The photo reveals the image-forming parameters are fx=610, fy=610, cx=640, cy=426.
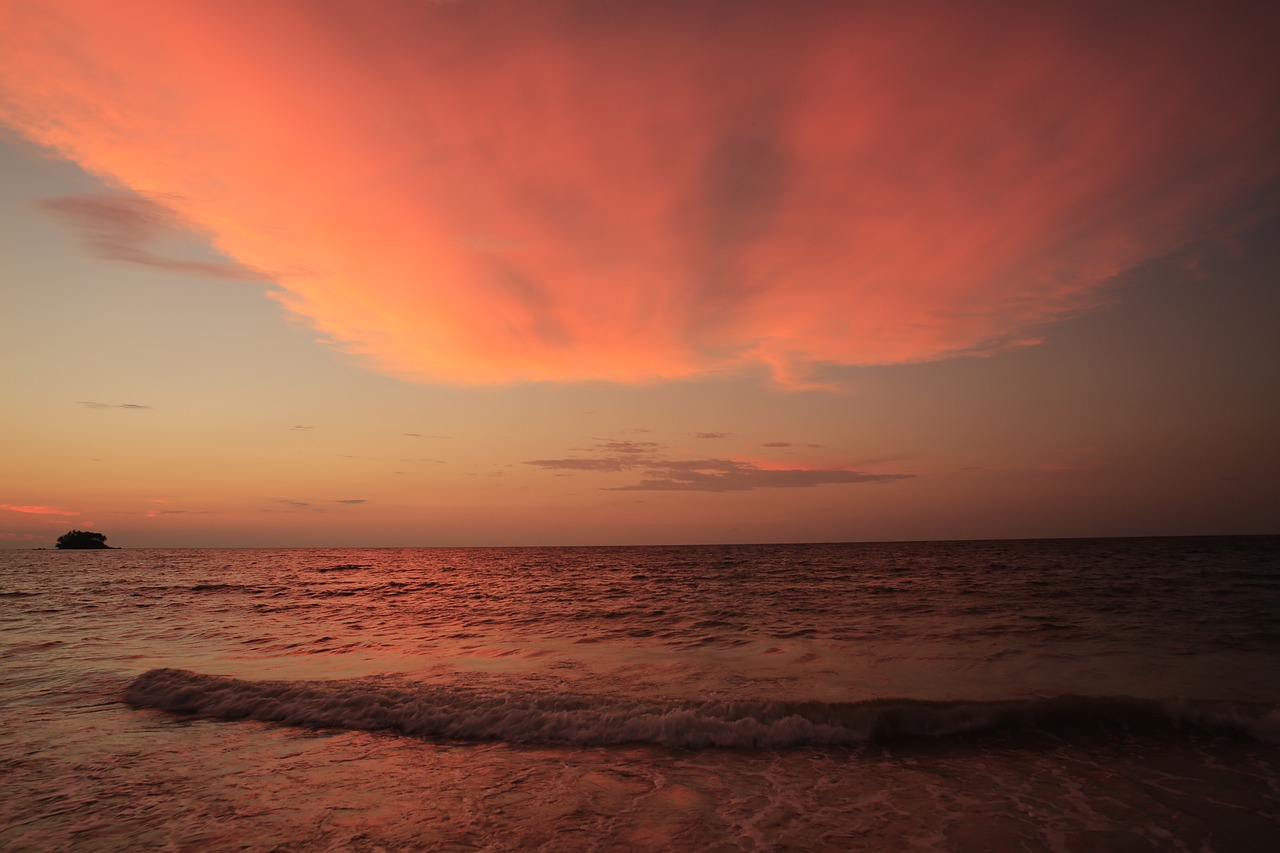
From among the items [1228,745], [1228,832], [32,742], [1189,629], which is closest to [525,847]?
[1228,832]

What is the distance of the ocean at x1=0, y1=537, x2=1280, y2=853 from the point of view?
7.57m

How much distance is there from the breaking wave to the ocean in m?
0.06

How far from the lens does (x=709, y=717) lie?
1166cm

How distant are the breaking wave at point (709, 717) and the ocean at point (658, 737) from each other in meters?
0.06

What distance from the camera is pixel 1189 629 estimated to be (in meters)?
20.2

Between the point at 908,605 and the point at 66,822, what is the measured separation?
2802cm

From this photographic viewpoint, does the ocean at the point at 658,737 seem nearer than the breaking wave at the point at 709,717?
Yes

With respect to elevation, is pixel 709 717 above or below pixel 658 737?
above

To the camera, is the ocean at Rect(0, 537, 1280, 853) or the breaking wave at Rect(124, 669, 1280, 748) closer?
the ocean at Rect(0, 537, 1280, 853)

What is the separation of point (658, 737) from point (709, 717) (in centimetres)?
110

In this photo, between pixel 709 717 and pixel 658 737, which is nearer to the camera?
pixel 658 737

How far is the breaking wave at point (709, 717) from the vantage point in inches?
441

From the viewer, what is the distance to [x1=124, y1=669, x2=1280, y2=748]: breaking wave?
441 inches

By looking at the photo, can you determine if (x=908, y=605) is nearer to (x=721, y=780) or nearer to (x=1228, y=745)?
(x=1228, y=745)
